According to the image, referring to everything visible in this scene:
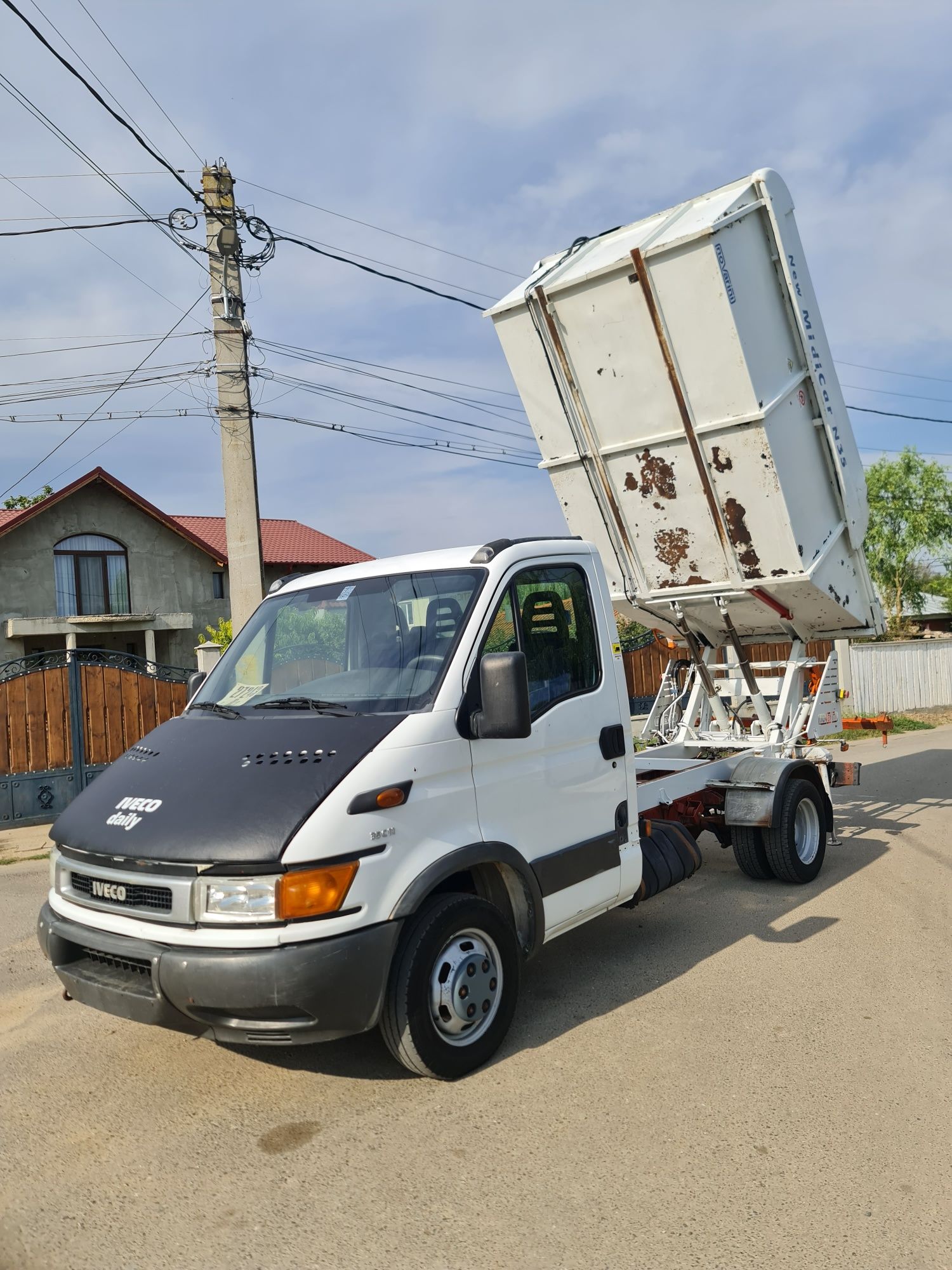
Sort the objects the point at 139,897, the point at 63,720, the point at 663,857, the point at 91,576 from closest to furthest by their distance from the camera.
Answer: the point at 139,897 → the point at 663,857 → the point at 63,720 → the point at 91,576

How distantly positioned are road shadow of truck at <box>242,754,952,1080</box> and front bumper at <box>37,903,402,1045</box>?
0.70 m

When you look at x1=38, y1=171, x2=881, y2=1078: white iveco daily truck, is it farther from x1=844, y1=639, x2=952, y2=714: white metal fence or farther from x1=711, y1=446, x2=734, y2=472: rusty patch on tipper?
x1=844, y1=639, x2=952, y2=714: white metal fence

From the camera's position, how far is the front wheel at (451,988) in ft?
12.6

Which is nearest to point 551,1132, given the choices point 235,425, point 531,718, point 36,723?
point 531,718

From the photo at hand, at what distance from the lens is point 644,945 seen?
5.82m

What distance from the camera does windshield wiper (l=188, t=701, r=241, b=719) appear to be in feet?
14.9

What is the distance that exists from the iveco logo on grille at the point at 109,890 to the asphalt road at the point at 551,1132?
0.88 m

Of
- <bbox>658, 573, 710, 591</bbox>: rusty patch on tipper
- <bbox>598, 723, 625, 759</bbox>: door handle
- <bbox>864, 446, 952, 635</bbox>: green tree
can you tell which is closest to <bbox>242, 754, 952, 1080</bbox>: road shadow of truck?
<bbox>598, 723, 625, 759</bbox>: door handle

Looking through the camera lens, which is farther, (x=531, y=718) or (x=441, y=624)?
(x=441, y=624)

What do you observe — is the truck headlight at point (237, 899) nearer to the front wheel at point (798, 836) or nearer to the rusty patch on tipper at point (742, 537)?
the front wheel at point (798, 836)

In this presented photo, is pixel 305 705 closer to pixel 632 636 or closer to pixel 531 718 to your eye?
pixel 531 718

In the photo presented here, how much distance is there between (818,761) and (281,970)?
16.8ft

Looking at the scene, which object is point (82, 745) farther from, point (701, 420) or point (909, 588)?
point (909, 588)

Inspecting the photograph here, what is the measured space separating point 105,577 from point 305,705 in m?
27.0
